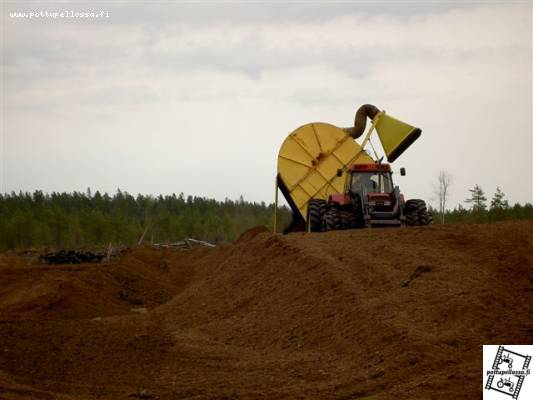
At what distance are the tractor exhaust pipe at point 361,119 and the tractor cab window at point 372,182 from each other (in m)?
4.05

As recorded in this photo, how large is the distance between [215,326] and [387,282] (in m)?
3.82

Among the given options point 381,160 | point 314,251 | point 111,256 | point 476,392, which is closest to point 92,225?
point 111,256

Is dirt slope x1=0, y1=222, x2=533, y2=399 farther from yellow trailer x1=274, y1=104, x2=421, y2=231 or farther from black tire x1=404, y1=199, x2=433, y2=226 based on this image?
yellow trailer x1=274, y1=104, x2=421, y2=231

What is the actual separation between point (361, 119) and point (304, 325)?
1590cm

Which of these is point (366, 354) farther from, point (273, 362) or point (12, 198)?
point (12, 198)

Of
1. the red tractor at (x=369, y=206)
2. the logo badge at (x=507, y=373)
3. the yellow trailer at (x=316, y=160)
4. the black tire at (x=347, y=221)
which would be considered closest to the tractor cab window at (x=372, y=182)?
the red tractor at (x=369, y=206)

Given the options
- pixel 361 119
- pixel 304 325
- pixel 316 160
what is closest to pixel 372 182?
pixel 316 160

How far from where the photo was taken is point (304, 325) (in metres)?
17.8

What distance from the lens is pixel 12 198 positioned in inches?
4567

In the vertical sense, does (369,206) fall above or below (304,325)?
above

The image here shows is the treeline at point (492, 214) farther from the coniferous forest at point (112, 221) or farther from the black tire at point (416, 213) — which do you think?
the black tire at point (416, 213)

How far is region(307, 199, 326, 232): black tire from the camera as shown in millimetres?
29266

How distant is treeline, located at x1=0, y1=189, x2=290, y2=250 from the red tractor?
30274 mm

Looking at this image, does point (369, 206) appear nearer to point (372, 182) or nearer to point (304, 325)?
point (372, 182)
